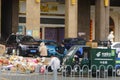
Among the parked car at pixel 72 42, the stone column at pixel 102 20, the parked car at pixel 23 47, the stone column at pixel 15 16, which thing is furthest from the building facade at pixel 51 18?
the parked car at pixel 23 47

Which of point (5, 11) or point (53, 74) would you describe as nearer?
point (53, 74)

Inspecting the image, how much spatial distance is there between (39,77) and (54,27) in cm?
4019

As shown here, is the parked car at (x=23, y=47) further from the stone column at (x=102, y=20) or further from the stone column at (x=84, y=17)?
the stone column at (x=84, y=17)

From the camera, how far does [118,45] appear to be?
2756 centimetres

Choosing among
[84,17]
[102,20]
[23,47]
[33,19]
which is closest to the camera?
[23,47]

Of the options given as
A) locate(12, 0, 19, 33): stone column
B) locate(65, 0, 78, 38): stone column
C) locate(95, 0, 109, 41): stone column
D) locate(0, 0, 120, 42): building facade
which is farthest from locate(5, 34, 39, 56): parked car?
locate(12, 0, 19, 33): stone column

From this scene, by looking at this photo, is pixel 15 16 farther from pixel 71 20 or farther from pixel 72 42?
pixel 72 42

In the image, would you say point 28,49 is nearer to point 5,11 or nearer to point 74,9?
point 74,9

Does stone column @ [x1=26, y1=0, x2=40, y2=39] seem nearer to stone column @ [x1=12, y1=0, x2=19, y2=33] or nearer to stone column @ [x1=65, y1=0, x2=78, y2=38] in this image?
stone column @ [x1=65, y1=0, x2=78, y2=38]

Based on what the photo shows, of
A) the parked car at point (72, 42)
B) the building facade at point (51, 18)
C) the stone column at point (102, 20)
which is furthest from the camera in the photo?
the building facade at point (51, 18)

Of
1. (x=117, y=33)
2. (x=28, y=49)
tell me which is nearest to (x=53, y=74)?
(x=28, y=49)

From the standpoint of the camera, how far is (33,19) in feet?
135

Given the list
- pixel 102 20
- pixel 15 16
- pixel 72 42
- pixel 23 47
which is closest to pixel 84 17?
pixel 102 20

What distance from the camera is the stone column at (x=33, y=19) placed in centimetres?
4103
